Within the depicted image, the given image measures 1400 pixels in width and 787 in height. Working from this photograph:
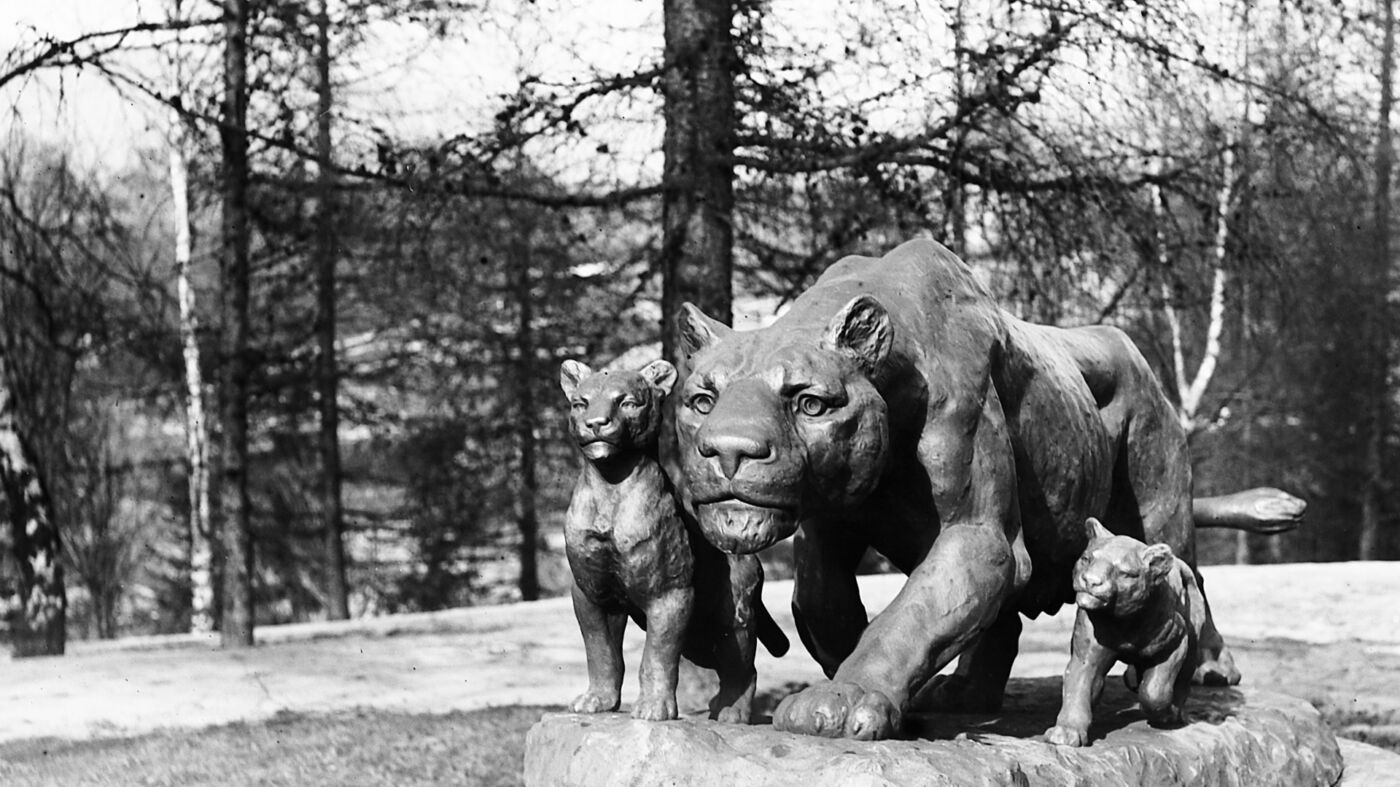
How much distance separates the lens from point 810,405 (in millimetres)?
3322

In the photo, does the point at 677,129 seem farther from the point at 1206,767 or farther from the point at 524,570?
the point at 524,570

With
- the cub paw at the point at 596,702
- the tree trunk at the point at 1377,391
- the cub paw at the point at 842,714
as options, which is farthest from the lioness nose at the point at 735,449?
the tree trunk at the point at 1377,391

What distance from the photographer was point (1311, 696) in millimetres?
8844

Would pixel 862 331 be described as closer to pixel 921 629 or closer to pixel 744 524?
pixel 744 524

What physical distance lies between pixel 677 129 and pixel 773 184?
155 cm

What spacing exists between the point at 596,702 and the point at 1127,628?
1.35 meters

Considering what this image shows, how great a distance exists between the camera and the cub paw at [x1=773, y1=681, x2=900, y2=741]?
3373 millimetres

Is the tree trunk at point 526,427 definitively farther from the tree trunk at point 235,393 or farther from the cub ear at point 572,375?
the cub ear at point 572,375

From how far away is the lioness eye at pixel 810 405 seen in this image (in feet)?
10.9

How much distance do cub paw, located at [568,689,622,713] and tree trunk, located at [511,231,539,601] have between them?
41.3 ft

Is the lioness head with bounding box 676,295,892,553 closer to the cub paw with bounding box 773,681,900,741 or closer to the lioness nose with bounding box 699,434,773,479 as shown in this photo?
the lioness nose with bounding box 699,434,773,479

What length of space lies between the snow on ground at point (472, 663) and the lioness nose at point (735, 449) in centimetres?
573

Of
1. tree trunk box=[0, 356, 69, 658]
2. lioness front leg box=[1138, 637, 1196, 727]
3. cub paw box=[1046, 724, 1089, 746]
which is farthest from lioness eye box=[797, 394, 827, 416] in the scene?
tree trunk box=[0, 356, 69, 658]

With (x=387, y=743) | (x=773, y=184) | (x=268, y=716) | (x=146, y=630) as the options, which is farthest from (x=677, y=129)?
(x=146, y=630)
